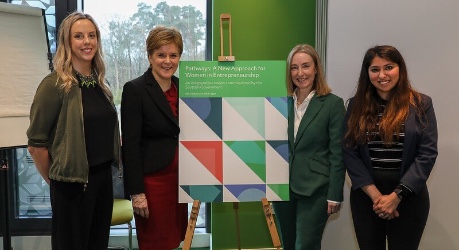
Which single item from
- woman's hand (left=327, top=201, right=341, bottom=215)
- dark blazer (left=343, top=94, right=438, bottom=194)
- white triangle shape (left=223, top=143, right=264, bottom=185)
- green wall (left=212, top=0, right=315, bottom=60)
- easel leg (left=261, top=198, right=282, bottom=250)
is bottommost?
easel leg (left=261, top=198, right=282, bottom=250)

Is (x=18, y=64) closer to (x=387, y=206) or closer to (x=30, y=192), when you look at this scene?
(x=30, y=192)

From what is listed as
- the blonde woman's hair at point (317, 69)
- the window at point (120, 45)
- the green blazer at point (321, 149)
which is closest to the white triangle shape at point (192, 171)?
the green blazer at point (321, 149)

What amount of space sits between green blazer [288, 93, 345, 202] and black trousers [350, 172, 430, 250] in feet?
0.41

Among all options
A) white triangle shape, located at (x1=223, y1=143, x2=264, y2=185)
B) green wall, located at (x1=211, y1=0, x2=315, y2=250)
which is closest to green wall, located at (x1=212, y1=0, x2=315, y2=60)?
green wall, located at (x1=211, y1=0, x2=315, y2=250)

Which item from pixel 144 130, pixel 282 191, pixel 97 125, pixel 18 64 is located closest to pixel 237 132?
pixel 282 191

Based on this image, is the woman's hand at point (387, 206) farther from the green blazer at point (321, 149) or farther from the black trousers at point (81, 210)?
the black trousers at point (81, 210)

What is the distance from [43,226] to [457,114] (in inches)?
134

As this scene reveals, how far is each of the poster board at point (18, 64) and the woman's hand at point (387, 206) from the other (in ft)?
7.44

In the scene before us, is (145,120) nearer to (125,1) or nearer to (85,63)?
(85,63)

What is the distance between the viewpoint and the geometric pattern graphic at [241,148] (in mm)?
2383

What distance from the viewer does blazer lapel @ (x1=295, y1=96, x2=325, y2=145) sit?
7.48ft

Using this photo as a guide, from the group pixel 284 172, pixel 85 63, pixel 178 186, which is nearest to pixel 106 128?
pixel 85 63

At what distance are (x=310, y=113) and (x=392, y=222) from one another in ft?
2.22

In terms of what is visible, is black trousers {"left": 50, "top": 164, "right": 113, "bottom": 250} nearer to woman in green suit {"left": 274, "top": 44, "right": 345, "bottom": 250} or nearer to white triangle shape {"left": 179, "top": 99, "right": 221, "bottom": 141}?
white triangle shape {"left": 179, "top": 99, "right": 221, "bottom": 141}
